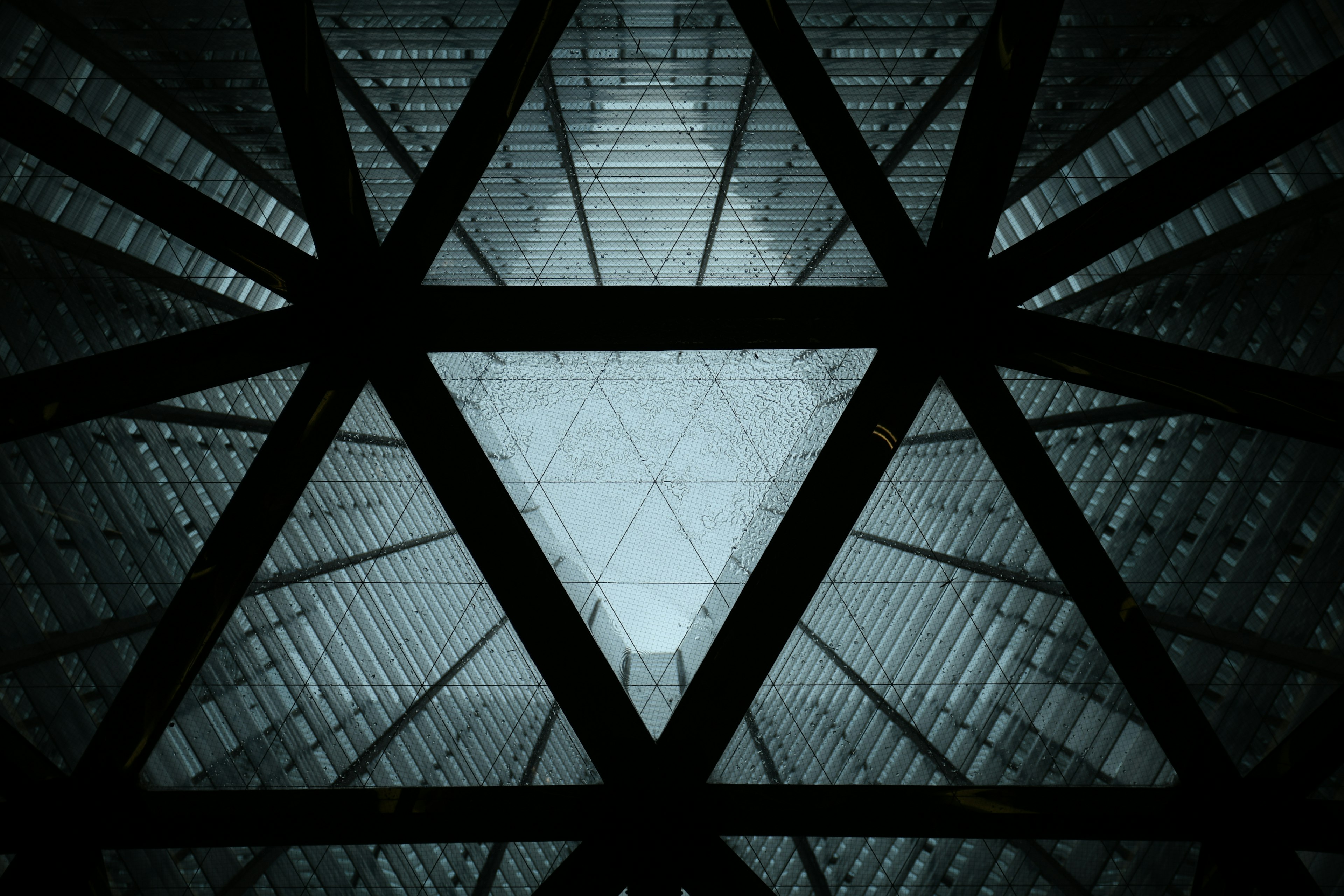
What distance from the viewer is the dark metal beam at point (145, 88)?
28.4 ft

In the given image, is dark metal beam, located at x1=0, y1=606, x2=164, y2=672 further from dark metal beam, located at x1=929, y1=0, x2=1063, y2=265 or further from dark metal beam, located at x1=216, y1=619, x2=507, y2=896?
dark metal beam, located at x1=929, y1=0, x2=1063, y2=265

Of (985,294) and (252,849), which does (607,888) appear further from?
(985,294)

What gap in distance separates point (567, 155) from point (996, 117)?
595 centimetres

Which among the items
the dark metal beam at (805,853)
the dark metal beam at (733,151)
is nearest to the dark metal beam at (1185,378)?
the dark metal beam at (733,151)

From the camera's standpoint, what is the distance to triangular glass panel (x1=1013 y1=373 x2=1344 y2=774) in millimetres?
9320

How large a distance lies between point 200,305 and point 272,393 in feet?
5.31

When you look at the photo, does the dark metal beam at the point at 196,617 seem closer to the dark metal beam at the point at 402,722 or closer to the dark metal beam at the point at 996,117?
the dark metal beam at the point at 402,722

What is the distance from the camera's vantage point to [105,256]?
32.1 ft

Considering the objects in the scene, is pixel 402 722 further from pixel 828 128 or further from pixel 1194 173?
pixel 1194 173

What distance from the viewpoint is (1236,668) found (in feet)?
30.6

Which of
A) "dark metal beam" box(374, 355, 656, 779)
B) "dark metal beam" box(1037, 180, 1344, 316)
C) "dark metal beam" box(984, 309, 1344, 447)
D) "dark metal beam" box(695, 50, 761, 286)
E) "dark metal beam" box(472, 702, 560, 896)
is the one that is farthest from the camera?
"dark metal beam" box(695, 50, 761, 286)

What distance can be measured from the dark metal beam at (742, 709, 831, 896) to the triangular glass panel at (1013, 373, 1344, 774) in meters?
4.92

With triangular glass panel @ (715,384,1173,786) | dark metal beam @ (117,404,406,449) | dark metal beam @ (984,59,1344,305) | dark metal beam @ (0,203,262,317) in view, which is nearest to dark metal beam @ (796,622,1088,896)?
triangular glass panel @ (715,384,1173,786)

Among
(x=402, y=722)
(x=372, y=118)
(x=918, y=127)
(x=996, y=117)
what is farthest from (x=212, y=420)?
(x=996, y=117)
